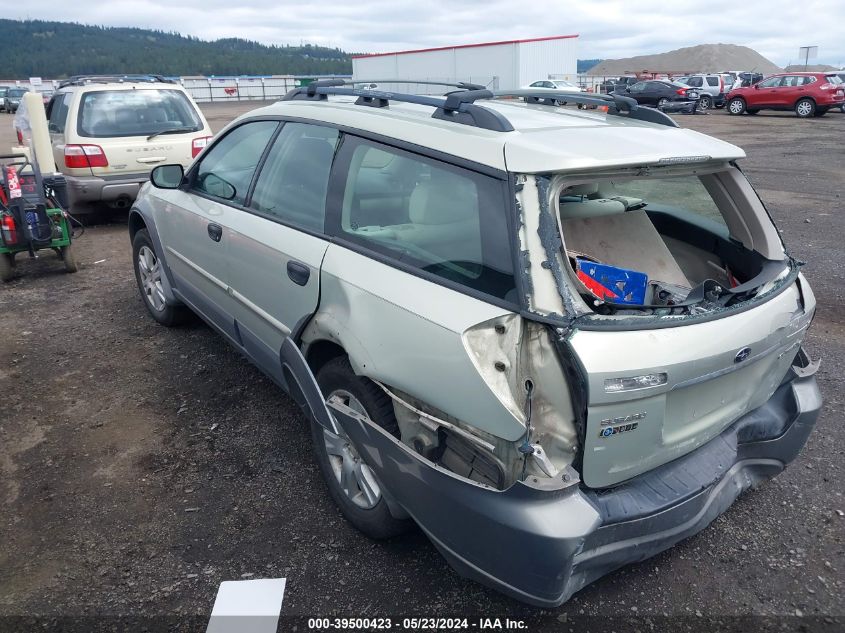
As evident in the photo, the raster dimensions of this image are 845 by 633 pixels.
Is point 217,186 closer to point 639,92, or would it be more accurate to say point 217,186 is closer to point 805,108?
point 805,108

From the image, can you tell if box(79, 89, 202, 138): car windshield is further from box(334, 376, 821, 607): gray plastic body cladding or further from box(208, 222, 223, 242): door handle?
box(334, 376, 821, 607): gray plastic body cladding

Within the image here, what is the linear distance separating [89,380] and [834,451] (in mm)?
4463

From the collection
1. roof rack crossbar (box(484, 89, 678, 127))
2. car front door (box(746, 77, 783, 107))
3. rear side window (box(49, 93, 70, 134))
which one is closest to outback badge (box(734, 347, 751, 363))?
roof rack crossbar (box(484, 89, 678, 127))

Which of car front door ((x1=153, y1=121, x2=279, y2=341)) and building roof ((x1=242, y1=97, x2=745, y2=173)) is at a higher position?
building roof ((x1=242, y1=97, x2=745, y2=173))

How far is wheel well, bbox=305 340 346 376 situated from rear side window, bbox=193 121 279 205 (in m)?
1.12

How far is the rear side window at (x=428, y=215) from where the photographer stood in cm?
227

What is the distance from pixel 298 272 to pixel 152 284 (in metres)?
2.69

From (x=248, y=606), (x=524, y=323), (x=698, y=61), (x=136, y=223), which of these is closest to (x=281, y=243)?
(x=524, y=323)

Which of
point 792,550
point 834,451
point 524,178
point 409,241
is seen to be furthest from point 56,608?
point 834,451

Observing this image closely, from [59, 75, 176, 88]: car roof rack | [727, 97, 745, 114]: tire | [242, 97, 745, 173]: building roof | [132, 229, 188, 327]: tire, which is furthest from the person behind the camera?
[727, 97, 745, 114]: tire

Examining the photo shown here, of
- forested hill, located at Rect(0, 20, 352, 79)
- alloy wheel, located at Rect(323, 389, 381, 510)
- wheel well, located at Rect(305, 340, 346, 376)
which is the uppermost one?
forested hill, located at Rect(0, 20, 352, 79)

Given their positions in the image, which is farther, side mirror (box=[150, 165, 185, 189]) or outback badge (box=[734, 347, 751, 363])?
side mirror (box=[150, 165, 185, 189])

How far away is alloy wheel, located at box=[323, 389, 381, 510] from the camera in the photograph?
273cm

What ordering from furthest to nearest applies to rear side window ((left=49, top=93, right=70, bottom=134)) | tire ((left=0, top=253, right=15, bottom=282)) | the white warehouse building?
the white warehouse building < rear side window ((left=49, top=93, right=70, bottom=134)) < tire ((left=0, top=253, right=15, bottom=282))
